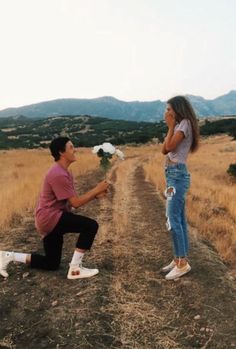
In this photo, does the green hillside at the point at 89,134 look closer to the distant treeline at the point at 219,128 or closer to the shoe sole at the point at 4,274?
the distant treeline at the point at 219,128

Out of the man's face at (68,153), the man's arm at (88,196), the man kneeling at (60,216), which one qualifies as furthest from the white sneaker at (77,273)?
the man's face at (68,153)

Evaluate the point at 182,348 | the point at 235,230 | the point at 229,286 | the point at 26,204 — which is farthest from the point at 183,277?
the point at 26,204

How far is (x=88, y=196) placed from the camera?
6.10 meters

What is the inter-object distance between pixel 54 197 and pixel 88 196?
1.75 feet

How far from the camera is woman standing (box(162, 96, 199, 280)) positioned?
6082 millimetres

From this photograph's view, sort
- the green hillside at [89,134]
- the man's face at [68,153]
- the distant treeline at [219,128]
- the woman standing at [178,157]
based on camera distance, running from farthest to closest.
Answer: the distant treeline at [219,128] < the green hillside at [89,134] < the man's face at [68,153] < the woman standing at [178,157]

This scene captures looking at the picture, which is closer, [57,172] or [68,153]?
[57,172]

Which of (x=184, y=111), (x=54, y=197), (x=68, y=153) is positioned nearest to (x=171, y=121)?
(x=184, y=111)

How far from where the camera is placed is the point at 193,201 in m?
12.6

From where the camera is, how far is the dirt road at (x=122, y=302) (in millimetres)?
4637

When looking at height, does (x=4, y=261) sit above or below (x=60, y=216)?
below

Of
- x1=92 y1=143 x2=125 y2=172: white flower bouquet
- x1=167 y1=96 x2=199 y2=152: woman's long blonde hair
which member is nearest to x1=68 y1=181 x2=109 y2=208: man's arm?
x1=92 y1=143 x2=125 y2=172: white flower bouquet

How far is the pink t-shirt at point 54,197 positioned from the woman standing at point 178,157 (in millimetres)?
1312

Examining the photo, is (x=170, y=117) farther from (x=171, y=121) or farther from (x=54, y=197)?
(x=54, y=197)
